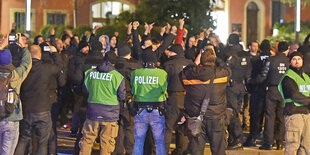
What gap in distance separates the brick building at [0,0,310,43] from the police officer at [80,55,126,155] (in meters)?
21.3

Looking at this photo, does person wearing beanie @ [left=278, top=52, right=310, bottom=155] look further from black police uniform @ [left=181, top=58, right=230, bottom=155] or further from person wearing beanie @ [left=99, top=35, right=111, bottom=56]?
person wearing beanie @ [left=99, top=35, right=111, bottom=56]


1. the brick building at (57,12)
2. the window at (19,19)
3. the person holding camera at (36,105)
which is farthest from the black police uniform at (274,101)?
the window at (19,19)

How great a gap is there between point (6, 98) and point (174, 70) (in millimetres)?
3111

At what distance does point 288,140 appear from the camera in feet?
32.0

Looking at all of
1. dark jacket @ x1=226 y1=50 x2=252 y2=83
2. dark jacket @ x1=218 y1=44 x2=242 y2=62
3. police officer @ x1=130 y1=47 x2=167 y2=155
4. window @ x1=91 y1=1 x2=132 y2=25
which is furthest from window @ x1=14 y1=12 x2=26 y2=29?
police officer @ x1=130 y1=47 x2=167 y2=155

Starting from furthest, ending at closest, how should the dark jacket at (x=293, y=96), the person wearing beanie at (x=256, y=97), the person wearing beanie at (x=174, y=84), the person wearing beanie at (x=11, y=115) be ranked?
the person wearing beanie at (x=256, y=97), the person wearing beanie at (x=174, y=84), the dark jacket at (x=293, y=96), the person wearing beanie at (x=11, y=115)

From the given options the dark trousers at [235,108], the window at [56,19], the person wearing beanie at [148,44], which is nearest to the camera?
the person wearing beanie at [148,44]

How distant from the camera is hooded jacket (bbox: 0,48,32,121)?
935 cm

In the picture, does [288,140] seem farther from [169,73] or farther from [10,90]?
[10,90]

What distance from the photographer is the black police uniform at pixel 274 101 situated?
468 inches

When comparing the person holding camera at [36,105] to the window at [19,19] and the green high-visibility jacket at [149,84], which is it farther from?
the window at [19,19]

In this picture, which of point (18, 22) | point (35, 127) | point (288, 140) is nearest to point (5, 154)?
point (35, 127)

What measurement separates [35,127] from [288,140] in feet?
12.9

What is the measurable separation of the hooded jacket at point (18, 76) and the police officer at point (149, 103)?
174 cm
